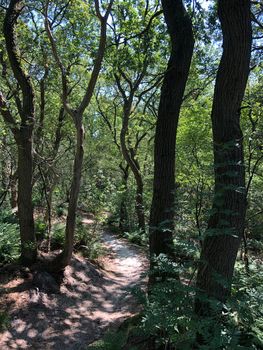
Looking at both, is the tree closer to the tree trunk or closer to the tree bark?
the tree bark

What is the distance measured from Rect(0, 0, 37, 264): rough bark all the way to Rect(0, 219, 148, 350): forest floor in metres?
0.93

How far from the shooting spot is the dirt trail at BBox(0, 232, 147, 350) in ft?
19.0

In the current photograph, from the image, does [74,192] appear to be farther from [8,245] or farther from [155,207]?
[155,207]

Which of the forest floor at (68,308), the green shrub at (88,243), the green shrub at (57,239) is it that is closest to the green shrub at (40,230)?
the green shrub at (57,239)

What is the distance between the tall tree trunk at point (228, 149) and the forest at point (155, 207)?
0.01 meters

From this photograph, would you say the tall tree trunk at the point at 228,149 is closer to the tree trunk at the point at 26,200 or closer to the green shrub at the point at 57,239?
the tree trunk at the point at 26,200

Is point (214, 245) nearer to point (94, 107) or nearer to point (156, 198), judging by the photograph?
point (156, 198)

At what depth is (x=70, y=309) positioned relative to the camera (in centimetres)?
709

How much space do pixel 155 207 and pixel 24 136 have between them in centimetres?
414

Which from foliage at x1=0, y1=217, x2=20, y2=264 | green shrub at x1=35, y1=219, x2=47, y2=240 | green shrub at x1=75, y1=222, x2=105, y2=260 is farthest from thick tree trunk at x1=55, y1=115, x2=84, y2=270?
green shrub at x1=75, y1=222, x2=105, y2=260

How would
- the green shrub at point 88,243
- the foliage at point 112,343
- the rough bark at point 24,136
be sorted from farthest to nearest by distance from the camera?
the green shrub at point 88,243, the rough bark at point 24,136, the foliage at point 112,343

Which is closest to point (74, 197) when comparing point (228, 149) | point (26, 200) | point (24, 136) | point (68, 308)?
point (26, 200)

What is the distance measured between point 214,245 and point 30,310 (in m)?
4.64

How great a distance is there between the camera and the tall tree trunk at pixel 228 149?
3602mm
